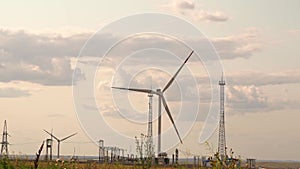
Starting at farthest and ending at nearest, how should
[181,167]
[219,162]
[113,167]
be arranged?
[113,167], [181,167], [219,162]

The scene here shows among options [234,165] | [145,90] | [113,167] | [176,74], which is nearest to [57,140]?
[145,90]

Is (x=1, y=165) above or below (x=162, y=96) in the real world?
below

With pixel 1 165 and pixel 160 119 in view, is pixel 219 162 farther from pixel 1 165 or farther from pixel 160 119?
pixel 160 119

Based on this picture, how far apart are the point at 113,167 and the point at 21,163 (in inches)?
225

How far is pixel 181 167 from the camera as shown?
23.1 m

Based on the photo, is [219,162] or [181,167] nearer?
[219,162]

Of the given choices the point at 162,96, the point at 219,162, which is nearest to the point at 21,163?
the point at 219,162

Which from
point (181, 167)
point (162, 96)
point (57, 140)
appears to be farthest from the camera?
point (57, 140)

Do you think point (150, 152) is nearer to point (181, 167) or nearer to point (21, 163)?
point (181, 167)

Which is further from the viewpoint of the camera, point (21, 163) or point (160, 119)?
point (160, 119)

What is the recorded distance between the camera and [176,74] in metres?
67.2

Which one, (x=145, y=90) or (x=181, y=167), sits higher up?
(x=145, y=90)

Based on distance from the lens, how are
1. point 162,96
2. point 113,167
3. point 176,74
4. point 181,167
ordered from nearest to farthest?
1. point 181,167
2. point 113,167
3. point 176,74
4. point 162,96

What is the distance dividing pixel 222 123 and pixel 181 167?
51.7 m
